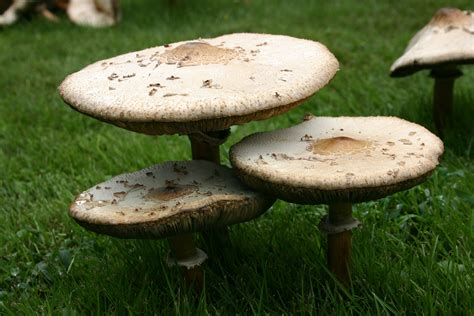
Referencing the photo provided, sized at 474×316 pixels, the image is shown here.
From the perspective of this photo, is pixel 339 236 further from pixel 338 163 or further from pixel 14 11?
pixel 14 11

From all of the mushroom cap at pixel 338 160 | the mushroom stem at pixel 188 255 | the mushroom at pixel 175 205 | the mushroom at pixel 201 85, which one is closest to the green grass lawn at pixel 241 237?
the mushroom stem at pixel 188 255

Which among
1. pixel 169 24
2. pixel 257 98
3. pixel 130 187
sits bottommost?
pixel 169 24

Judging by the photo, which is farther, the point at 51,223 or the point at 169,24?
the point at 169,24

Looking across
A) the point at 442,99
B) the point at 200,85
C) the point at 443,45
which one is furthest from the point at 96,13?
the point at 200,85

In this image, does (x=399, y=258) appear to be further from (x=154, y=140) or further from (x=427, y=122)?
(x=154, y=140)

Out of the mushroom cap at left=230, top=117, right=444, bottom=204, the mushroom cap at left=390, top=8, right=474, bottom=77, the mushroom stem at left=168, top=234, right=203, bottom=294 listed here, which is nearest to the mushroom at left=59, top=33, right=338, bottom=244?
the mushroom cap at left=230, top=117, right=444, bottom=204

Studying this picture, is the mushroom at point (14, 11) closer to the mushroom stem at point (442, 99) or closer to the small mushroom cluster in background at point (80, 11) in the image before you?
the small mushroom cluster in background at point (80, 11)

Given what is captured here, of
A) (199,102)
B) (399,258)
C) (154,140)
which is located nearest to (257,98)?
(199,102)
